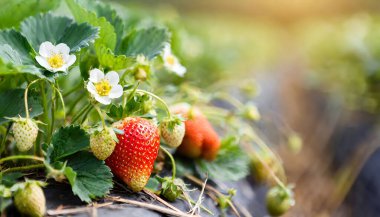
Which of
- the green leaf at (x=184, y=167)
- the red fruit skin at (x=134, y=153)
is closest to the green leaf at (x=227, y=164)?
the green leaf at (x=184, y=167)

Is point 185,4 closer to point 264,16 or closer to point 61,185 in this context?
point 264,16

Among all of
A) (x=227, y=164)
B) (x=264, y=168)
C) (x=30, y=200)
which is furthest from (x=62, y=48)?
(x=264, y=168)

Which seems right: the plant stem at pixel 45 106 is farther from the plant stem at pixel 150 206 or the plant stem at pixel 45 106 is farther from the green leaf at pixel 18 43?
the plant stem at pixel 150 206

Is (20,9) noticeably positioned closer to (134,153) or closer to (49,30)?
(49,30)

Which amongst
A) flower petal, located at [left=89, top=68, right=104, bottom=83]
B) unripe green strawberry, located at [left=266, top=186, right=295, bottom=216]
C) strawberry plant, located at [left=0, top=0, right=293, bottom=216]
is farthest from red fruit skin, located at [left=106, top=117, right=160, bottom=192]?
unripe green strawberry, located at [left=266, top=186, right=295, bottom=216]

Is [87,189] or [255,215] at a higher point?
[87,189]

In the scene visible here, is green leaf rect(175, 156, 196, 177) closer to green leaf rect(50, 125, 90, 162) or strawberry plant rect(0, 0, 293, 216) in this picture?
strawberry plant rect(0, 0, 293, 216)

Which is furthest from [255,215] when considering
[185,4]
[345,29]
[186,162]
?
[185,4]
